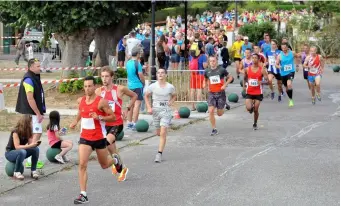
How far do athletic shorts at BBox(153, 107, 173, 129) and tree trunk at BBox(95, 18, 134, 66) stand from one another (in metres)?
10.2

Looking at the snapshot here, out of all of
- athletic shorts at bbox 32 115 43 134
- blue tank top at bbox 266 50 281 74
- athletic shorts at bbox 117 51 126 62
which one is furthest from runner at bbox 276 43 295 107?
athletic shorts at bbox 32 115 43 134

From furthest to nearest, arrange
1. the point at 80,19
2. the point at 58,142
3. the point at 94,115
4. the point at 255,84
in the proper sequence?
the point at 80,19
the point at 255,84
the point at 58,142
the point at 94,115

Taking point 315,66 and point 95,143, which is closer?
point 95,143

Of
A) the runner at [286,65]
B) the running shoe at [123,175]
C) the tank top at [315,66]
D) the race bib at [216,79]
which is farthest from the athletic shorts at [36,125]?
the tank top at [315,66]

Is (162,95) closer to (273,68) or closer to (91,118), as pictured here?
(91,118)

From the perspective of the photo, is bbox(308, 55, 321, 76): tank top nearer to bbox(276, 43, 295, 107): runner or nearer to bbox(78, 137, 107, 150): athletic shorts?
bbox(276, 43, 295, 107): runner

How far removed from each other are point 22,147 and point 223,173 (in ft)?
9.27

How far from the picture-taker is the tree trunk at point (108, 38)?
23031mm

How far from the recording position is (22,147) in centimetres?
1085

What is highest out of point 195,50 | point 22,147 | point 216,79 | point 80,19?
point 80,19

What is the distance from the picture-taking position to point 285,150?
13.5 meters

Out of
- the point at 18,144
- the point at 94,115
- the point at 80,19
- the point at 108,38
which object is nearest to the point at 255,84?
the point at 80,19

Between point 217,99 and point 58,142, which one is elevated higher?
point 217,99

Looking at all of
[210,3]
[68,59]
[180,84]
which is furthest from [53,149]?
[210,3]
